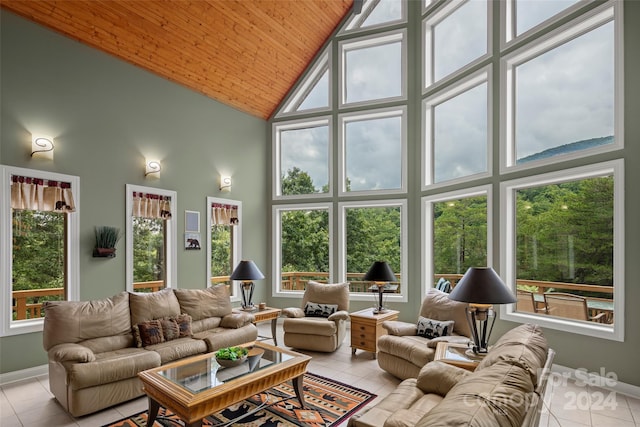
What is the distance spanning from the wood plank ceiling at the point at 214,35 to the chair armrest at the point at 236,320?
388cm

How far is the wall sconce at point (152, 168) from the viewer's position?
540 centimetres

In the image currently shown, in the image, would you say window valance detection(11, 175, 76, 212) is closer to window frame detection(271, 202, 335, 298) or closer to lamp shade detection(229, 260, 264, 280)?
lamp shade detection(229, 260, 264, 280)

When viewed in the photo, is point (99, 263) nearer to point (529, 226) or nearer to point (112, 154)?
point (112, 154)

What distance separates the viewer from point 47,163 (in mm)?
4387

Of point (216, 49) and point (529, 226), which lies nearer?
point (529, 226)

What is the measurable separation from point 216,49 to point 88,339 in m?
4.44

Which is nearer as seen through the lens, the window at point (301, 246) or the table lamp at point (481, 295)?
the table lamp at point (481, 295)

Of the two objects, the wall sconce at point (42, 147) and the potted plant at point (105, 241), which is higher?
the wall sconce at point (42, 147)

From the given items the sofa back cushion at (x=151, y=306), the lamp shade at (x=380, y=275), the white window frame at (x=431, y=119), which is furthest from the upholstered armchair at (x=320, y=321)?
the white window frame at (x=431, y=119)

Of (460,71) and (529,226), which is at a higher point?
(460,71)

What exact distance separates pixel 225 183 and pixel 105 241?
233 centimetres

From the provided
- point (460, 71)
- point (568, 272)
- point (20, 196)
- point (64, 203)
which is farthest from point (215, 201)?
point (568, 272)

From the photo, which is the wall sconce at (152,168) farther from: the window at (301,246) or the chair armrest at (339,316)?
the chair armrest at (339,316)

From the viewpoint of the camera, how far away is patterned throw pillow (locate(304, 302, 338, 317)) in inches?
208
